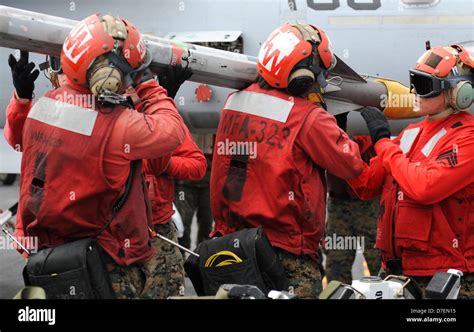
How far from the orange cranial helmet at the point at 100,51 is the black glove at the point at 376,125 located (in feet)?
4.56

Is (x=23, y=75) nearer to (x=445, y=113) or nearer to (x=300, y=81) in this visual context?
(x=300, y=81)

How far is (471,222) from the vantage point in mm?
3998

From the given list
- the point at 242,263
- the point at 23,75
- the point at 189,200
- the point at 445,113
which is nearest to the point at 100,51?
the point at 23,75

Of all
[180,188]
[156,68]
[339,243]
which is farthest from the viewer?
[180,188]

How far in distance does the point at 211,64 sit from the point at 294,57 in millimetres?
768

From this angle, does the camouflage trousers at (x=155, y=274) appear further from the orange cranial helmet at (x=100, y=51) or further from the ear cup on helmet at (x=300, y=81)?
the ear cup on helmet at (x=300, y=81)

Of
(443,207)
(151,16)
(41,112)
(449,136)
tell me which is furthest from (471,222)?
(151,16)

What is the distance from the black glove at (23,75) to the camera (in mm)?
4227

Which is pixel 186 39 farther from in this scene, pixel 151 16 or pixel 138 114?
pixel 138 114

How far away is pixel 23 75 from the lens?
13.9ft

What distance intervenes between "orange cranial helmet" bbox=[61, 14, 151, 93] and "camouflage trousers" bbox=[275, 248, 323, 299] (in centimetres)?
127

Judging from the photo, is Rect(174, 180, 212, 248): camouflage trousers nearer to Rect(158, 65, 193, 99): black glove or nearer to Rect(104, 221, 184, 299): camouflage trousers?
Rect(104, 221, 184, 299): camouflage trousers

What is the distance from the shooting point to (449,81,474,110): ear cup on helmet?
4023mm
